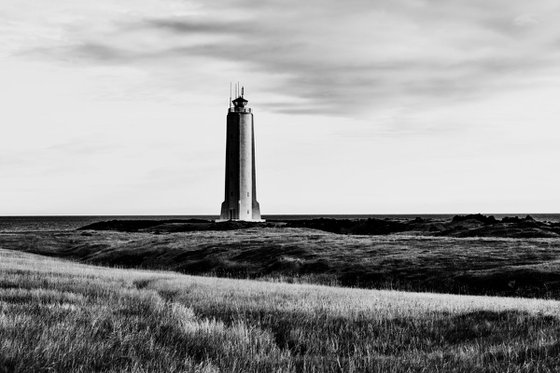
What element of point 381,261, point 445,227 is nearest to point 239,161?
point 445,227

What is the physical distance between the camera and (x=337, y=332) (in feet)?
39.4

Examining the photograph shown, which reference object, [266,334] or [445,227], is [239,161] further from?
[266,334]

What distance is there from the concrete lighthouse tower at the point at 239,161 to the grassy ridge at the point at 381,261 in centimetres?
3024

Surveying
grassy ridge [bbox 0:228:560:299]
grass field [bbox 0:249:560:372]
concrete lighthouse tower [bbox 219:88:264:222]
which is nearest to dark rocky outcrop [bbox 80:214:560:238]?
concrete lighthouse tower [bbox 219:88:264:222]

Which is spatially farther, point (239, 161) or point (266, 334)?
point (239, 161)

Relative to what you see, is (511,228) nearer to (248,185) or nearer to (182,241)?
(182,241)

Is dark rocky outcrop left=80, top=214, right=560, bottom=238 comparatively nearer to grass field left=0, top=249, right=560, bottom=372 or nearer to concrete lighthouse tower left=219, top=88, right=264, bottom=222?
concrete lighthouse tower left=219, top=88, right=264, bottom=222

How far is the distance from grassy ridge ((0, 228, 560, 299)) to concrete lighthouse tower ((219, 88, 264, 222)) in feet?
99.2

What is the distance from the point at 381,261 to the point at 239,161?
158 ft

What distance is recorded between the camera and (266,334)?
1110cm

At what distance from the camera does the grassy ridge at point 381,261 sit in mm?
26203

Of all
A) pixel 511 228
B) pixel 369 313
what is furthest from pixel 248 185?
pixel 369 313

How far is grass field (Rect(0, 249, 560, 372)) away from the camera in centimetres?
830

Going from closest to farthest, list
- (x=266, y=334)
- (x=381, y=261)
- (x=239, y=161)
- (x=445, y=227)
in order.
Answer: (x=266, y=334) < (x=381, y=261) < (x=445, y=227) < (x=239, y=161)
